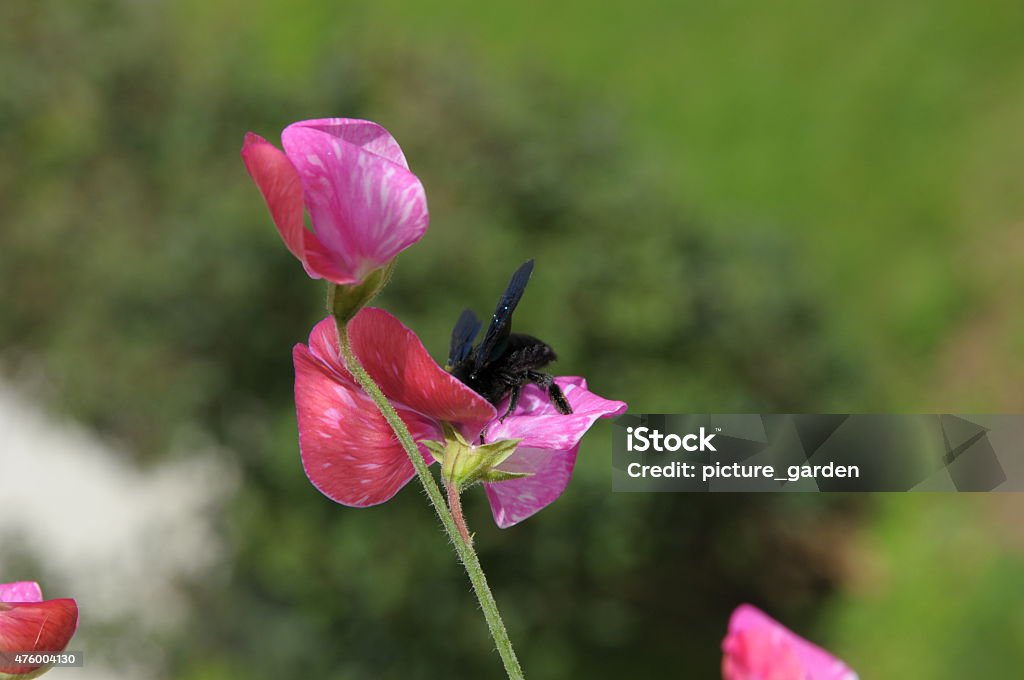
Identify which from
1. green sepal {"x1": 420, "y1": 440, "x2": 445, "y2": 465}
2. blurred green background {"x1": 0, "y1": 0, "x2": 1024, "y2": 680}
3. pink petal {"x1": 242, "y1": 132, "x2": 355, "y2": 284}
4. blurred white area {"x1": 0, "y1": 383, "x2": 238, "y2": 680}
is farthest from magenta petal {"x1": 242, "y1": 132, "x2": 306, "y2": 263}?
blurred white area {"x1": 0, "y1": 383, "x2": 238, "y2": 680}

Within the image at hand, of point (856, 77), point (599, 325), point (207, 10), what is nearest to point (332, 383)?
point (599, 325)

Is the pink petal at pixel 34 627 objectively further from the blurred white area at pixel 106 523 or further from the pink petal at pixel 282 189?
the blurred white area at pixel 106 523

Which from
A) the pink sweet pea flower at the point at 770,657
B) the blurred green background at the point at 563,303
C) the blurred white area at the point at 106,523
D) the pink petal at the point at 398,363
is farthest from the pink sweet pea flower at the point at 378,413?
the blurred white area at the point at 106,523

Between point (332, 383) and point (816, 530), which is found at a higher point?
point (816, 530)

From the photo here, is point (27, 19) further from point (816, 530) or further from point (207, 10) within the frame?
point (816, 530)

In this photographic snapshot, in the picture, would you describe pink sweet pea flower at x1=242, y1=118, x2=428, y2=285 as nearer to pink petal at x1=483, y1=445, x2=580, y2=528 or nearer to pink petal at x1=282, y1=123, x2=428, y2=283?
pink petal at x1=282, y1=123, x2=428, y2=283

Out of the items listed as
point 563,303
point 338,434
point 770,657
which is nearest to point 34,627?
point 338,434
